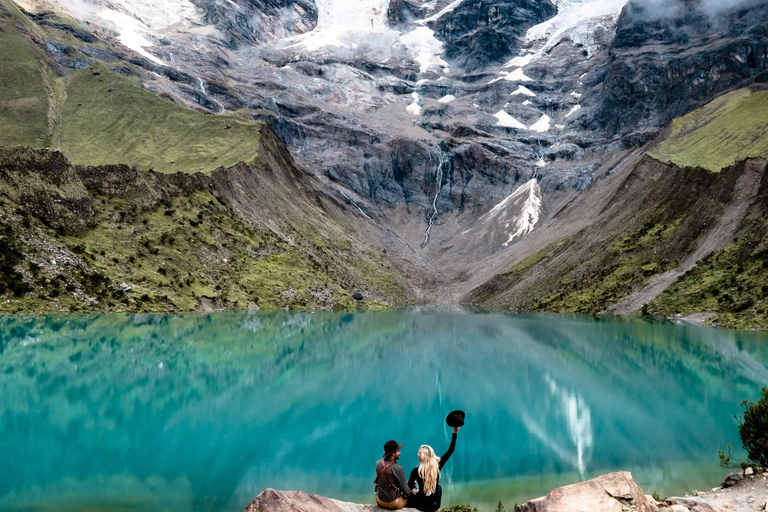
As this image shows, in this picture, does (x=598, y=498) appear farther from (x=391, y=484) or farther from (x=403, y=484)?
(x=391, y=484)

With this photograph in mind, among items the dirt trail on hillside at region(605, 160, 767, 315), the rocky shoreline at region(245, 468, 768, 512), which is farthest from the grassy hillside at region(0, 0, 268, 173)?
the rocky shoreline at region(245, 468, 768, 512)

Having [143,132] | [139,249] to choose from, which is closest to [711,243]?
[139,249]

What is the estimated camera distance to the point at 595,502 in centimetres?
1281

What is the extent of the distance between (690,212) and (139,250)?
98.6 m

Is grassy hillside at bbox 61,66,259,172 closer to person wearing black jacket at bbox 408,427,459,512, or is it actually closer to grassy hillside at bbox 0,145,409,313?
grassy hillside at bbox 0,145,409,313

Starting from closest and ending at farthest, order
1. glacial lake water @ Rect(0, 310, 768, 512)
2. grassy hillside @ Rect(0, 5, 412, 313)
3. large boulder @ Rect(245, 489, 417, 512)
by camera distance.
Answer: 1. large boulder @ Rect(245, 489, 417, 512)
2. glacial lake water @ Rect(0, 310, 768, 512)
3. grassy hillside @ Rect(0, 5, 412, 313)

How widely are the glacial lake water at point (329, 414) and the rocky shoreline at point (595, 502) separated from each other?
4.25m

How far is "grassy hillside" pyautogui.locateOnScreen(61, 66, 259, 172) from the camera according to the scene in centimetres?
13550

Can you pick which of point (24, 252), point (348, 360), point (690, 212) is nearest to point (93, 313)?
point (24, 252)

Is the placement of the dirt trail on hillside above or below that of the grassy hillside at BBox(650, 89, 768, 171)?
below

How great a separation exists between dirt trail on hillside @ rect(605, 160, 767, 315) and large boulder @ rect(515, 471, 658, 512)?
85941 millimetres

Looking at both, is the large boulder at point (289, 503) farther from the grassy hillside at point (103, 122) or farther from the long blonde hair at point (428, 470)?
the grassy hillside at point (103, 122)

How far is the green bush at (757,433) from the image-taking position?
17125 mm

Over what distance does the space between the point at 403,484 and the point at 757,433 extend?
38.7ft
